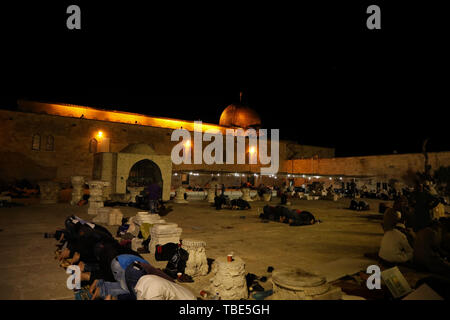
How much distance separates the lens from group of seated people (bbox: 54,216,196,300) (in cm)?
319

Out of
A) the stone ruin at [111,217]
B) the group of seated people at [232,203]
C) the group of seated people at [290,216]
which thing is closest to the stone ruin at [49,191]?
the stone ruin at [111,217]

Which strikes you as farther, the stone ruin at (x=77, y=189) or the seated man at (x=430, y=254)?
the stone ruin at (x=77, y=189)

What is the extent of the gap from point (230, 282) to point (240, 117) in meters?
36.1

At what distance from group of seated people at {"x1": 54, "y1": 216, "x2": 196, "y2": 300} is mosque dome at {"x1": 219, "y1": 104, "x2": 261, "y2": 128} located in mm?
34489

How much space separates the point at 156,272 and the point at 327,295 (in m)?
2.28

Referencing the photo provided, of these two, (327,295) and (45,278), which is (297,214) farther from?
(45,278)

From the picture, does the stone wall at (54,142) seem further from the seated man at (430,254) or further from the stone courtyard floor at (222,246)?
the seated man at (430,254)

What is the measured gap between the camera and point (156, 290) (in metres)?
3.10

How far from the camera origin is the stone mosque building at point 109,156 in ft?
65.5

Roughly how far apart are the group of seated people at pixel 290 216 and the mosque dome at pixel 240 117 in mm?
27670

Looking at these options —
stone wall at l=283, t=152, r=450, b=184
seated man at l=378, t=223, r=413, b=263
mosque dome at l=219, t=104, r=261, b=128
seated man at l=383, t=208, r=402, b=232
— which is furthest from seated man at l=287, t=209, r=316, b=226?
mosque dome at l=219, t=104, r=261, b=128

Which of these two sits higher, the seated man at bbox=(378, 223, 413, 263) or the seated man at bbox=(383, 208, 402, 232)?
the seated man at bbox=(383, 208, 402, 232)

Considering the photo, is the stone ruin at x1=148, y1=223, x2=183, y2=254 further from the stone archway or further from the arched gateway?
the stone archway

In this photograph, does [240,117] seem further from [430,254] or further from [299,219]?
[430,254]
